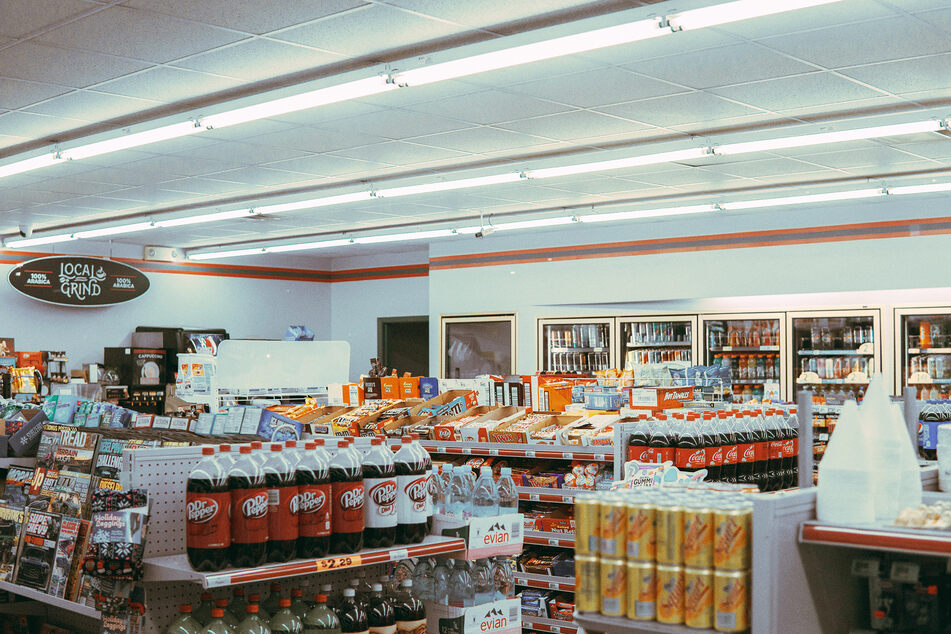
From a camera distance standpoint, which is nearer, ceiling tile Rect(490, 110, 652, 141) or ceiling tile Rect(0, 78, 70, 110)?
ceiling tile Rect(0, 78, 70, 110)

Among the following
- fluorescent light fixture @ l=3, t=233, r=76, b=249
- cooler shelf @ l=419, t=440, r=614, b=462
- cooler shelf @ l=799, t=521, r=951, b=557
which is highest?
fluorescent light fixture @ l=3, t=233, r=76, b=249

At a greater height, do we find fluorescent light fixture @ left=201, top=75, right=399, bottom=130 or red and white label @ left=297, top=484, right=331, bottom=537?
fluorescent light fixture @ left=201, top=75, right=399, bottom=130

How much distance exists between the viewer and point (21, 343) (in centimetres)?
1330

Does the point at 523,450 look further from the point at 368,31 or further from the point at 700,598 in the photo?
the point at 700,598

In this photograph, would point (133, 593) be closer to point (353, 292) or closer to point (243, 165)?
point (243, 165)

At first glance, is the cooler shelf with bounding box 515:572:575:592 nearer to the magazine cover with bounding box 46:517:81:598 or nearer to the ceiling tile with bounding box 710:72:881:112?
the magazine cover with bounding box 46:517:81:598

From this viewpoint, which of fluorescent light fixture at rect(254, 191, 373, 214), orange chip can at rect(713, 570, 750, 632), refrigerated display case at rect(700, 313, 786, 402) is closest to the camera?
orange chip can at rect(713, 570, 750, 632)

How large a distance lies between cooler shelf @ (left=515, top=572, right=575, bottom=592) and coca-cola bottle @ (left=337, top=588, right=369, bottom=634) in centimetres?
260

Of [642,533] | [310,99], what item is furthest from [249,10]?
[642,533]

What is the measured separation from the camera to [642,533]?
235cm

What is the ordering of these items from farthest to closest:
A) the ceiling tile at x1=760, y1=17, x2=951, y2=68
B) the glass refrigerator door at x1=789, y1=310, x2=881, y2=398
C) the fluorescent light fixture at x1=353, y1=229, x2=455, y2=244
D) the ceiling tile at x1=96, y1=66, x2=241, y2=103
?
the fluorescent light fixture at x1=353, y1=229, x2=455, y2=244 < the glass refrigerator door at x1=789, y1=310, x2=881, y2=398 < the ceiling tile at x1=96, y1=66, x2=241, y2=103 < the ceiling tile at x1=760, y1=17, x2=951, y2=68

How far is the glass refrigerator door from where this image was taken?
33.0ft

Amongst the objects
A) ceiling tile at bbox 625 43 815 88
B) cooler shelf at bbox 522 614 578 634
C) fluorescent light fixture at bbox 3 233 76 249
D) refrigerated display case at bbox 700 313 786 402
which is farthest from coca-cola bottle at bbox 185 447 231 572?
fluorescent light fixture at bbox 3 233 76 249

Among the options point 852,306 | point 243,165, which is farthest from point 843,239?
point 243,165
